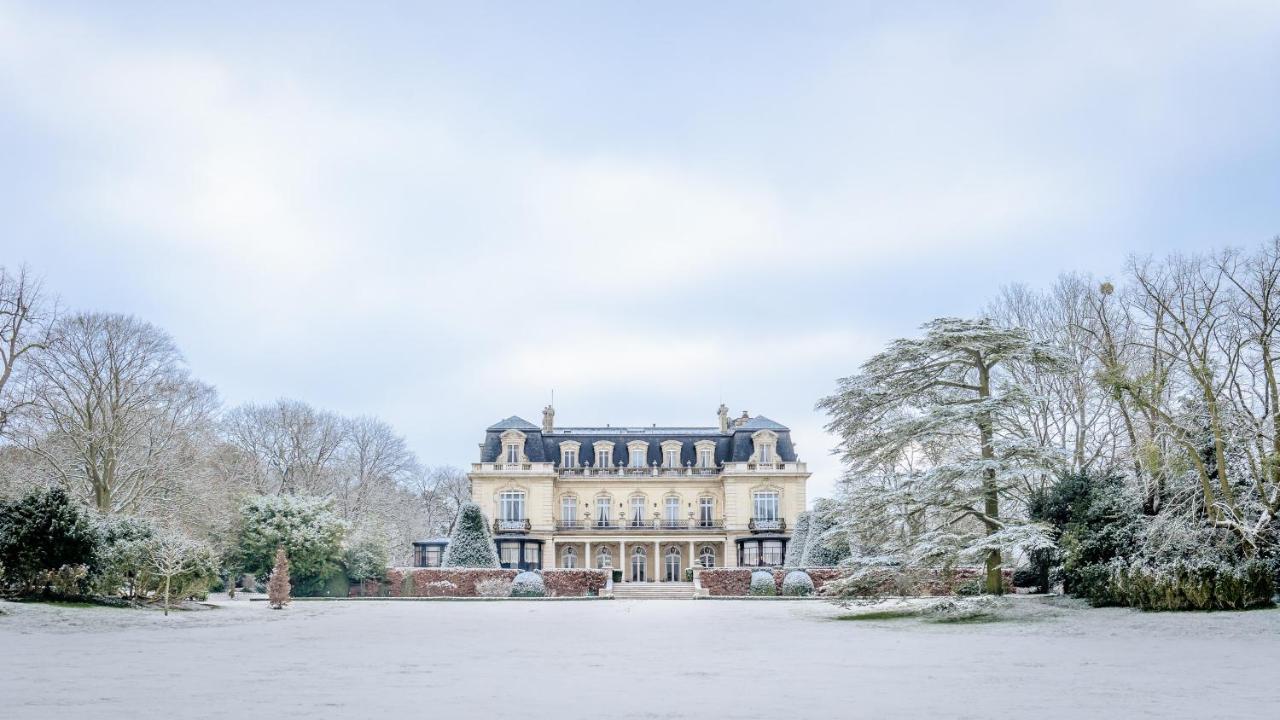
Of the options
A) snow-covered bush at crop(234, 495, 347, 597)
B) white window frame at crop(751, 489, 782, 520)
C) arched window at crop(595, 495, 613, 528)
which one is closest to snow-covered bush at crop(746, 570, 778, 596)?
snow-covered bush at crop(234, 495, 347, 597)

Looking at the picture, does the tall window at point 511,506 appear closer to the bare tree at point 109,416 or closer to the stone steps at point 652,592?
the stone steps at point 652,592

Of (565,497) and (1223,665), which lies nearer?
(1223,665)

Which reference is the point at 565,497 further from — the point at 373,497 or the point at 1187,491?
the point at 1187,491

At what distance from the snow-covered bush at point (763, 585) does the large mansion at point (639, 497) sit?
49.9 ft

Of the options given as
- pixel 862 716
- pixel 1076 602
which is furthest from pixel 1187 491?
pixel 862 716

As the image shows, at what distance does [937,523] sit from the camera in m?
20.5

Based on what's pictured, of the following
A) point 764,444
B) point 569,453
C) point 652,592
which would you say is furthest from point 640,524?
point 652,592

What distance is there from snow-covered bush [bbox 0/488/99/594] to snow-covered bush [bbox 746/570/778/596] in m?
20.6

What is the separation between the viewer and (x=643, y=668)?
10.2 meters

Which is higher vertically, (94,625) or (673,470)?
(673,470)

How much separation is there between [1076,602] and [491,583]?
800 inches

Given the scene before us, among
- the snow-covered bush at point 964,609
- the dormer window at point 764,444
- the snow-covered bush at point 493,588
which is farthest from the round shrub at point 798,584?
the dormer window at point 764,444

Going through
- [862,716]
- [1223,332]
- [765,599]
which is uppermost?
[1223,332]

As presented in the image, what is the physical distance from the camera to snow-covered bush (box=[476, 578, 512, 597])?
1331 inches
